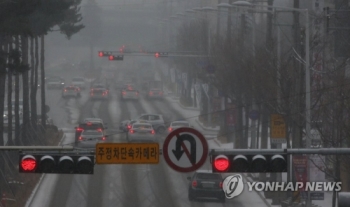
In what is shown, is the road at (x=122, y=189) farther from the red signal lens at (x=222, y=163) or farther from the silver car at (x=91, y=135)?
the red signal lens at (x=222, y=163)

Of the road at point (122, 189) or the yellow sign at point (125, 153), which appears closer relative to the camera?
the yellow sign at point (125, 153)

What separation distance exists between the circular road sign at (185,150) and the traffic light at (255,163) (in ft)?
2.98

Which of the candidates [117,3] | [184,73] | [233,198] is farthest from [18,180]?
[117,3]

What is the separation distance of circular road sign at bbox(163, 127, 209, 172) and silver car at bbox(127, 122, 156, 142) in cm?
3712

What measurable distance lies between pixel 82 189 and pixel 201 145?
22.5 m

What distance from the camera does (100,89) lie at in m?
90.1

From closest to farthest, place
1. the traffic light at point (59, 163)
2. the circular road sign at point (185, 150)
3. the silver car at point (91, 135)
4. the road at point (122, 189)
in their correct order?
1. the circular road sign at point (185, 150)
2. the traffic light at point (59, 163)
3. the road at point (122, 189)
4. the silver car at point (91, 135)

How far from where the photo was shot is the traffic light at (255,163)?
624 inches

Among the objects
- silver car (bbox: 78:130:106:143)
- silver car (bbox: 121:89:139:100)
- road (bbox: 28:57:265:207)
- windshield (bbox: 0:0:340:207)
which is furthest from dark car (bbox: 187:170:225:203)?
silver car (bbox: 121:89:139:100)

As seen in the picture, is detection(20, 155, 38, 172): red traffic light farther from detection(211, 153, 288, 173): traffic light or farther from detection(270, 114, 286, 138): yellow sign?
detection(270, 114, 286, 138): yellow sign

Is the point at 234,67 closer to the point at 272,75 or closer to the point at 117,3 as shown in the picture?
the point at 272,75

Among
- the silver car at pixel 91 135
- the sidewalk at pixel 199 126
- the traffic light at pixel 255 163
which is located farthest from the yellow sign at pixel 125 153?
the silver car at pixel 91 135

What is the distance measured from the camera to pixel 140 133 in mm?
52781

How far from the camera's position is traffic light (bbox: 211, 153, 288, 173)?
1585 centimetres
